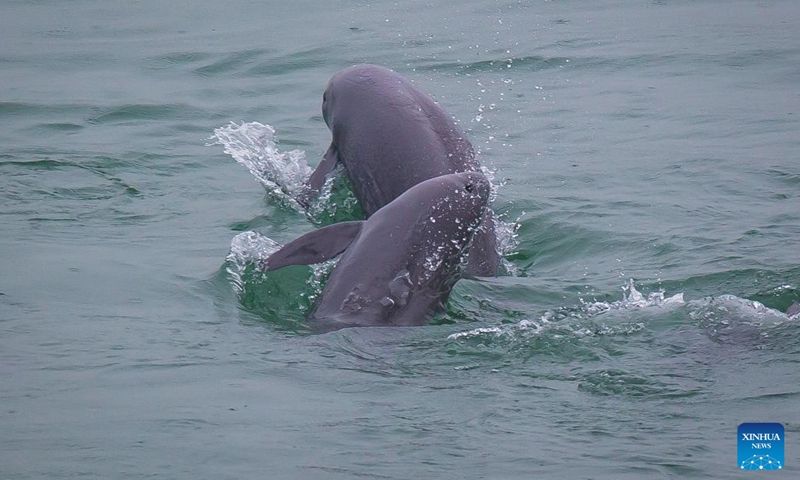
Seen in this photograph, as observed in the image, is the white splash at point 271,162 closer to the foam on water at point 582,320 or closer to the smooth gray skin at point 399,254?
the smooth gray skin at point 399,254

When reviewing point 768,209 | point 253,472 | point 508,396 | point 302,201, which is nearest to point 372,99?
point 302,201

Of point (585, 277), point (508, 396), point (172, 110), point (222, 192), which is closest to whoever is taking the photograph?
point (508, 396)

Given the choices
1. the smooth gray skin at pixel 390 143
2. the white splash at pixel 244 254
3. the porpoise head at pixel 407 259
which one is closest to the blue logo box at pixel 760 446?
the porpoise head at pixel 407 259

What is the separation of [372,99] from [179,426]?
4924 mm

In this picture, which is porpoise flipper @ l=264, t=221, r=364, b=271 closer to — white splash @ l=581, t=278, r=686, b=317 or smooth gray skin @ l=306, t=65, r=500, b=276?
smooth gray skin @ l=306, t=65, r=500, b=276

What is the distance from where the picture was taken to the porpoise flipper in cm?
848

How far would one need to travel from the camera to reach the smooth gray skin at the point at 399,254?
26.0 ft

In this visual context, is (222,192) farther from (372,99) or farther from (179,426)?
(179,426)

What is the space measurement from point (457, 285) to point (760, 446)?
3248mm

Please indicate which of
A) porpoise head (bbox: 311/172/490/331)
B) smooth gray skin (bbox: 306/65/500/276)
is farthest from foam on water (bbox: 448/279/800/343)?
smooth gray skin (bbox: 306/65/500/276)

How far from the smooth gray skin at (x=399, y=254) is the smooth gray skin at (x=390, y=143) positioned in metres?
0.92

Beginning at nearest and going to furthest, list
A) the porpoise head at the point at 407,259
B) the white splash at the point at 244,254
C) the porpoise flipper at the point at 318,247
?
the porpoise head at the point at 407,259, the porpoise flipper at the point at 318,247, the white splash at the point at 244,254

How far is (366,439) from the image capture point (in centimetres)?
600

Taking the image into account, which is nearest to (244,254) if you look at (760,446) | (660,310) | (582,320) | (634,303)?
(582,320)
